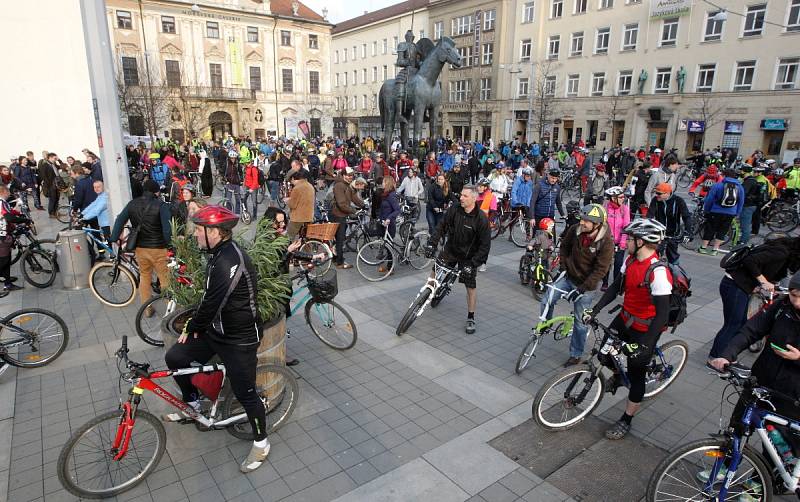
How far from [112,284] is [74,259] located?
1399 millimetres

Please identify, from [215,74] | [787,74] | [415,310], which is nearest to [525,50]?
[787,74]

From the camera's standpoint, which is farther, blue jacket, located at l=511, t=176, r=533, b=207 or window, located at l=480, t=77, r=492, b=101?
window, located at l=480, t=77, r=492, b=101

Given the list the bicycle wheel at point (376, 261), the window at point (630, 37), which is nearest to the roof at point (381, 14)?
the window at point (630, 37)

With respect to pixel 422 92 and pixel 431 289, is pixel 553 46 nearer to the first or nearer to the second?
pixel 422 92

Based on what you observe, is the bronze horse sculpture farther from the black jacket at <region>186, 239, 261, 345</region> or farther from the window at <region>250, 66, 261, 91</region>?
the window at <region>250, 66, 261, 91</region>

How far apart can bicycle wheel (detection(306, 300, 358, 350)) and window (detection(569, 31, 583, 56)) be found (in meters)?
43.0

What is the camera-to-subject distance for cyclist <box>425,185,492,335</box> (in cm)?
650

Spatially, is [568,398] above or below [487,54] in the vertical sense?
below

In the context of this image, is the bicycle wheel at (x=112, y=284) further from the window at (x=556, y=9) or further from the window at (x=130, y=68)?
the window at (x=130, y=68)

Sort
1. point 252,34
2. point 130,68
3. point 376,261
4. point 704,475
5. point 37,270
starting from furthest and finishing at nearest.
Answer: point 252,34, point 130,68, point 376,261, point 37,270, point 704,475

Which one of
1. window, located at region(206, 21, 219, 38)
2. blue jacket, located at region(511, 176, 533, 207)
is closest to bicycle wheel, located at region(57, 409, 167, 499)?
blue jacket, located at region(511, 176, 533, 207)

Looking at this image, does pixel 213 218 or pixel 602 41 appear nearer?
pixel 213 218

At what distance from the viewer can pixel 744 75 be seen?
33.1 m

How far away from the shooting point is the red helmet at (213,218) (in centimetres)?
351
